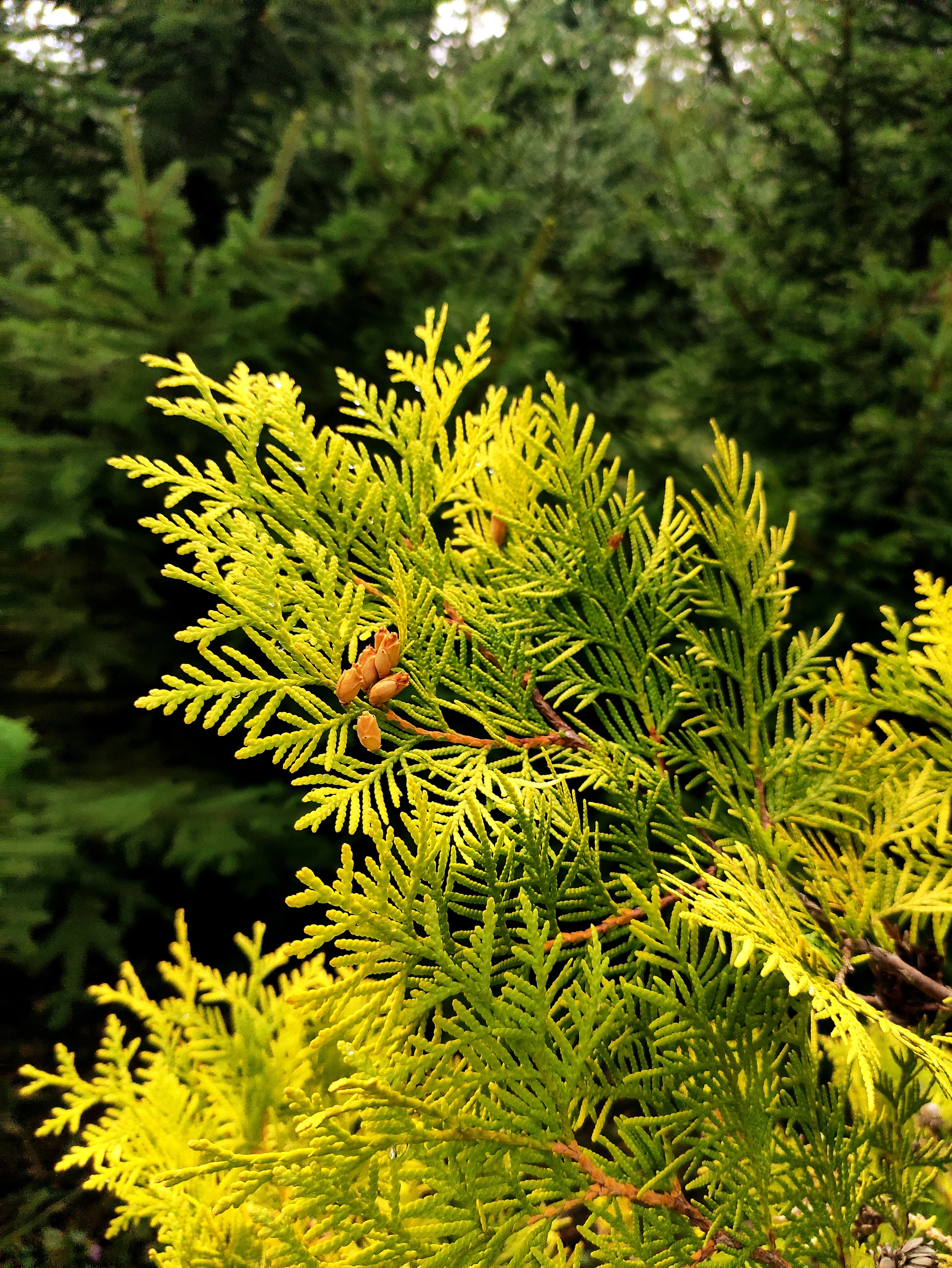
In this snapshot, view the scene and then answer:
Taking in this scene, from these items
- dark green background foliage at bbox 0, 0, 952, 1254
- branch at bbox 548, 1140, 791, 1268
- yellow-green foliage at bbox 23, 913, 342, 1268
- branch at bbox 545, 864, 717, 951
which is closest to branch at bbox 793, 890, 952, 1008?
branch at bbox 545, 864, 717, 951

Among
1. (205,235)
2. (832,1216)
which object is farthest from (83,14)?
(832,1216)

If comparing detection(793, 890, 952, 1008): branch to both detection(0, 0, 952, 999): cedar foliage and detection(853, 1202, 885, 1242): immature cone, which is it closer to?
detection(853, 1202, 885, 1242): immature cone

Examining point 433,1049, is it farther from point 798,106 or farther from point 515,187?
point 515,187

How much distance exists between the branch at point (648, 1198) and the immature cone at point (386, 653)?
50cm

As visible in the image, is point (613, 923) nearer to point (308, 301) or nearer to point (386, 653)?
point (386, 653)

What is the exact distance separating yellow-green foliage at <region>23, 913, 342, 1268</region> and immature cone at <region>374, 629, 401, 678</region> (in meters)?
0.55

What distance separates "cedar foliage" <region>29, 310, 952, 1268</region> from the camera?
0.67 meters

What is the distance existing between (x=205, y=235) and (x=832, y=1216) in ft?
12.9

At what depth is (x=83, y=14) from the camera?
277cm

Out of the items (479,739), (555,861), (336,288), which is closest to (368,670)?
(479,739)

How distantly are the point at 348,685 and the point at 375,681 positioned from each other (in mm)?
35

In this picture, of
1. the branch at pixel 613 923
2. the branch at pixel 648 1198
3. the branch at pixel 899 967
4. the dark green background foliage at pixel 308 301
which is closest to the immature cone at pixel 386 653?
the branch at pixel 613 923

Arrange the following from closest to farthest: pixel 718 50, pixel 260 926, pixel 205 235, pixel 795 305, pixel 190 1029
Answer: pixel 190 1029
pixel 260 926
pixel 795 305
pixel 718 50
pixel 205 235

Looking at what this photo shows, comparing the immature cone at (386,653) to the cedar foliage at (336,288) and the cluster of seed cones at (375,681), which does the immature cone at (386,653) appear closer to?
the cluster of seed cones at (375,681)
